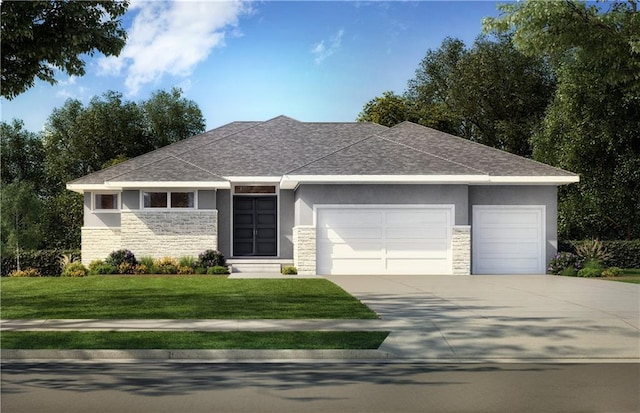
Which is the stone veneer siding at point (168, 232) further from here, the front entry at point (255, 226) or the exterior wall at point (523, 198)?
the exterior wall at point (523, 198)

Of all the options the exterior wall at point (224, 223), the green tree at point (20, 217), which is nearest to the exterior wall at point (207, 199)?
the exterior wall at point (224, 223)

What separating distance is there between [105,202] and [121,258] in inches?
157

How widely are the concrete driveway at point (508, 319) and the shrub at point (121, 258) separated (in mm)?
9568

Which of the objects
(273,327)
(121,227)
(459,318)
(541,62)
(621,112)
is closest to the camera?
(273,327)

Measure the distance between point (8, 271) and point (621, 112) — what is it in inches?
1120

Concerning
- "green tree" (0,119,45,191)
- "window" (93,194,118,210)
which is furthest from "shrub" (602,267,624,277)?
"green tree" (0,119,45,191)

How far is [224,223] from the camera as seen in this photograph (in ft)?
101

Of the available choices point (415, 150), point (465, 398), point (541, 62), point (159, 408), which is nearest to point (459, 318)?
point (465, 398)

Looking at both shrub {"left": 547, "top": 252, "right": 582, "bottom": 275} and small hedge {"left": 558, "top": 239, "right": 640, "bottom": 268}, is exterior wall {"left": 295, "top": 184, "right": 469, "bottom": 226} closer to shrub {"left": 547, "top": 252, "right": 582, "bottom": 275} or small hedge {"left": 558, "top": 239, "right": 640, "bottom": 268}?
shrub {"left": 547, "top": 252, "right": 582, "bottom": 275}

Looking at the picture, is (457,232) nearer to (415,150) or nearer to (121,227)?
(415,150)

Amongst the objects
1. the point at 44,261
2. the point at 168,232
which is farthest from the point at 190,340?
the point at 44,261

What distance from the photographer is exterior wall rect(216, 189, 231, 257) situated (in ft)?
101

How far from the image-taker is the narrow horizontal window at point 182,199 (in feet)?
97.2

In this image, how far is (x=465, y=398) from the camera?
898 cm
